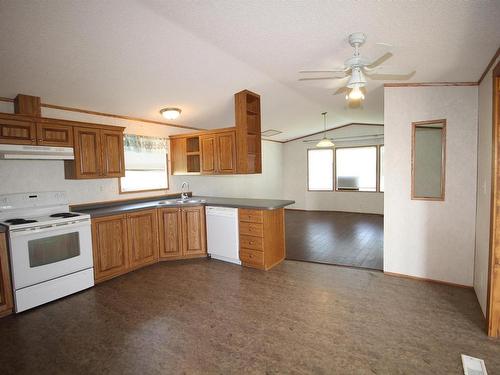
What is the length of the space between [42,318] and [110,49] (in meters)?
2.70

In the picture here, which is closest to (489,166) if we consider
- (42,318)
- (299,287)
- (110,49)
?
(299,287)

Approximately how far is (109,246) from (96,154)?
4.05 ft

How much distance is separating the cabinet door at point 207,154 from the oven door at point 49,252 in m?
1.97

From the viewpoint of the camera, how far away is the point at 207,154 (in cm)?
460

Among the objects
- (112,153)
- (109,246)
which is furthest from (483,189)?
(112,153)

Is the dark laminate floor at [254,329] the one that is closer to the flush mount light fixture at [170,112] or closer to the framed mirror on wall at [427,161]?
the framed mirror on wall at [427,161]

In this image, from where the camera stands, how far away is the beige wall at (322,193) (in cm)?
768

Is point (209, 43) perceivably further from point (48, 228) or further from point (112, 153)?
point (48, 228)

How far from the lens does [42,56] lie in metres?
2.54

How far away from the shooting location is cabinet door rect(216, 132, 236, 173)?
4258 millimetres

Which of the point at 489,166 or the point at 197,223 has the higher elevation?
the point at 489,166

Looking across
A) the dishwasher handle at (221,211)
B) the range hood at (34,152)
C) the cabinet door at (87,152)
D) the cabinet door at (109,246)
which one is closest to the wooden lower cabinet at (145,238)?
the cabinet door at (109,246)

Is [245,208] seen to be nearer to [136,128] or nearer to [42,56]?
[136,128]

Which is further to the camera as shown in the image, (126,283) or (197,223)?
(197,223)
